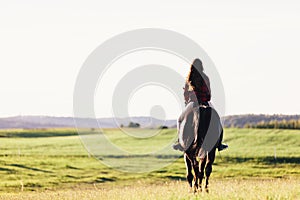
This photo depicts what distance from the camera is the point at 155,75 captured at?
20422 mm

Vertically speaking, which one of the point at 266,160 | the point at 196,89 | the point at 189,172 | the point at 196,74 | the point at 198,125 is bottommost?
the point at 266,160

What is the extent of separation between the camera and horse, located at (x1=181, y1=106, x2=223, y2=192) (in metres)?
17.5

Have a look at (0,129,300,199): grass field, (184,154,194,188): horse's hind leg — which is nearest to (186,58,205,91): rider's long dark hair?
(184,154,194,188): horse's hind leg

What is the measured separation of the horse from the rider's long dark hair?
2.08 feet

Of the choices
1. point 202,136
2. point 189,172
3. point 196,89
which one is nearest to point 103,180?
point 189,172

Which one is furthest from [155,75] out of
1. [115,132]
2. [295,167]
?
[115,132]

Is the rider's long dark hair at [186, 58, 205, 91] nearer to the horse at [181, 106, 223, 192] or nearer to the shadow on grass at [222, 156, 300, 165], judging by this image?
the horse at [181, 106, 223, 192]

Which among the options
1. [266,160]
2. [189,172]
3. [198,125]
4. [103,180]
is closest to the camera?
[198,125]

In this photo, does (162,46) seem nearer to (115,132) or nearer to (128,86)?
(128,86)

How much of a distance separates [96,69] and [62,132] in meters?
75.0

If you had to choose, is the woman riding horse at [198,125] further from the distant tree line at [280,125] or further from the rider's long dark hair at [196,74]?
the distant tree line at [280,125]

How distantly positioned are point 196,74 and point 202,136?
A: 1.68m

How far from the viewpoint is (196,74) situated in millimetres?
17312

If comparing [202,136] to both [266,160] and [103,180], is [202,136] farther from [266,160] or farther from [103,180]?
[266,160]
